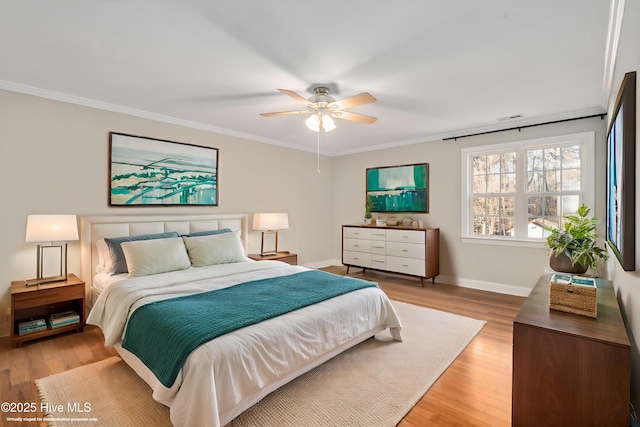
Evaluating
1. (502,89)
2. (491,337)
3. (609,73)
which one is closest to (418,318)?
(491,337)

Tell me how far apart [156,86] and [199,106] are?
606mm

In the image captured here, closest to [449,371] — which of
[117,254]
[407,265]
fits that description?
[407,265]

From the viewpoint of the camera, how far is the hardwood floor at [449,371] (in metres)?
1.90

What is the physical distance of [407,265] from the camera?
4.94 metres

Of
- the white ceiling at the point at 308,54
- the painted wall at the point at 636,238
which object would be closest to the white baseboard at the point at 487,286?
the white ceiling at the point at 308,54

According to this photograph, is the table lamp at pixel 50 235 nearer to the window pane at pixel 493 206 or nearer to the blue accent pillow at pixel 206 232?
the blue accent pillow at pixel 206 232

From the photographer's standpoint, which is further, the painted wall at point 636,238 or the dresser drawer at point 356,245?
the dresser drawer at point 356,245

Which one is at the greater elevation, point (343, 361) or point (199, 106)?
point (199, 106)

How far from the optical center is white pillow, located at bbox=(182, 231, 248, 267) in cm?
354

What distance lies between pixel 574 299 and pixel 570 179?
9.91 feet

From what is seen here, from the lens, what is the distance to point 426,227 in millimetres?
5164

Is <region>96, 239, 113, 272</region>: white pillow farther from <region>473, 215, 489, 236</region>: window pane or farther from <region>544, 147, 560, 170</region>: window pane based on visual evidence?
<region>544, 147, 560, 170</region>: window pane

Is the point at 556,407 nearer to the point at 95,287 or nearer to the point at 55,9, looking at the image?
the point at 55,9

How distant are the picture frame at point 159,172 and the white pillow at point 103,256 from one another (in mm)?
524
